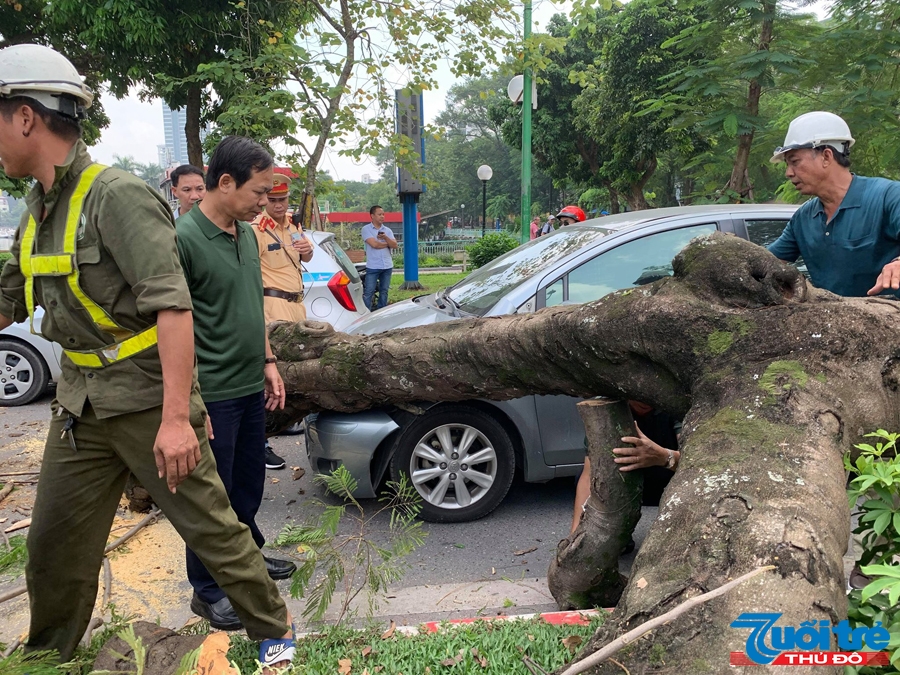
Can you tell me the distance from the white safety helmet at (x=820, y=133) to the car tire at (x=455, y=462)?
2208mm

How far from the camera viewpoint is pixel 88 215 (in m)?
2.06

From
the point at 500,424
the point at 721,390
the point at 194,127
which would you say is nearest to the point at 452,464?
the point at 500,424

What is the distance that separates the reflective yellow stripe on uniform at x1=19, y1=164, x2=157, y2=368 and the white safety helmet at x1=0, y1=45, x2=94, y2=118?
22cm

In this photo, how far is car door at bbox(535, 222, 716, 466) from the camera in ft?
13.0

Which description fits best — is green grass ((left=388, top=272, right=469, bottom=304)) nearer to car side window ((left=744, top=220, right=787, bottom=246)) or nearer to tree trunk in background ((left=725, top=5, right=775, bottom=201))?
tree trunk in background ((left=725, top=5, right=775, bottom=201))

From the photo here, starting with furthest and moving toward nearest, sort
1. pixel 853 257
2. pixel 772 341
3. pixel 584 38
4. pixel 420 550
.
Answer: pixel 584 38, pixel 420 550, pixel 853 257, pixel 772 341

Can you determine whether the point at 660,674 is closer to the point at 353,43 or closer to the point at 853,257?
the point at 853,257

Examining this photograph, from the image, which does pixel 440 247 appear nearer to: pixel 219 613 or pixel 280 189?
pixel 280 189

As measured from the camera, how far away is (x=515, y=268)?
4621 mm

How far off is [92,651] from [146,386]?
109cm

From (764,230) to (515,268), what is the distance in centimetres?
171

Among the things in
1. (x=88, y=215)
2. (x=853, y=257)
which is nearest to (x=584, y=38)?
(x=853, y=257)
